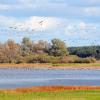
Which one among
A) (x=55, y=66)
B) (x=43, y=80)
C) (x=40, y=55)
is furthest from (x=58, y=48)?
(x=43, y=80)

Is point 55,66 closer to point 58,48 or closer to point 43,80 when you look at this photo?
point 58,48

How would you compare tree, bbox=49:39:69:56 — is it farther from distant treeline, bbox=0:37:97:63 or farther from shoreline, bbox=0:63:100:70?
shoreline, bbox=0:63:100:70

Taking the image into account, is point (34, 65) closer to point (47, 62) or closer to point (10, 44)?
point (47, 62)

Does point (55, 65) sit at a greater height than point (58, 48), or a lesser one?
lesser

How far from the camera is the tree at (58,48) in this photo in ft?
628

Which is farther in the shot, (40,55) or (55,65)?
(40,55)

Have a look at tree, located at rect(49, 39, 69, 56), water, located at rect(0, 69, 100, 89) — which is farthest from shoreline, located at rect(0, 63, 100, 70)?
water, located at rect(0, 69, 100, 89)

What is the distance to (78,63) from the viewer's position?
169m

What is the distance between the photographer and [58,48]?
19262 centimetres

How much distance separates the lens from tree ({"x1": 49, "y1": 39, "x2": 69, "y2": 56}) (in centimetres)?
19138

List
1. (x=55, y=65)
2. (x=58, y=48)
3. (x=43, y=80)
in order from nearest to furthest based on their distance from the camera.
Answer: (x=43, y=80), (x=55, y=65), (x=58, y=48)

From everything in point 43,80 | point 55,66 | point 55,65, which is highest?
point 55,65

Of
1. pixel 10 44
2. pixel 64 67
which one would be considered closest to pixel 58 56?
pixel 10 44

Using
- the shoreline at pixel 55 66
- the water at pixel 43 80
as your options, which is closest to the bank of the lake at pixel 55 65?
the shoreline at pixel 55 66
